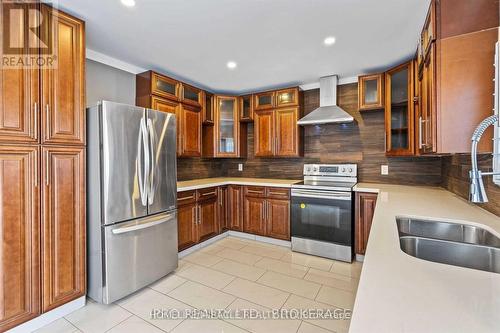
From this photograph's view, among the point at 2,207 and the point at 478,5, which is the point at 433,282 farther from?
the point at 2,207

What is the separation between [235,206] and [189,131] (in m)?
1.36

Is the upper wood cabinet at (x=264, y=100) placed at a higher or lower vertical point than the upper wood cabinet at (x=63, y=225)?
higher

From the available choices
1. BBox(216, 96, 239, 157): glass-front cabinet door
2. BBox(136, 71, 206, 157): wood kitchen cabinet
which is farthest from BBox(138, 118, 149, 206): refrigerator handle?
BBox(216, 96, 239, 157): glass-front cabinet door

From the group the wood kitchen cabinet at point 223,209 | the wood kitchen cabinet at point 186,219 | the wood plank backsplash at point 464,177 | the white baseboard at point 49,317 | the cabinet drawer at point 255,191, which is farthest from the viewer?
the wood kitchen cabinet at point 223,209

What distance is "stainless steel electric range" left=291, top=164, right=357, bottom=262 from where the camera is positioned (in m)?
2.85

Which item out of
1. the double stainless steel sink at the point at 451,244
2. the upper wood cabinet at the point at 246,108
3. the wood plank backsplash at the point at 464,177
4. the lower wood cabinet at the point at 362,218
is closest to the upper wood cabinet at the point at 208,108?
the upper wood cabinet at the point at 246,108

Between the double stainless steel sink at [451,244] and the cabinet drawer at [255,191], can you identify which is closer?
the double stainless steel sink at [451,244]

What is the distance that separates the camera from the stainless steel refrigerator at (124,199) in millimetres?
1958

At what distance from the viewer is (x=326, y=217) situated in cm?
296

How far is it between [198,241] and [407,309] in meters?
2.93

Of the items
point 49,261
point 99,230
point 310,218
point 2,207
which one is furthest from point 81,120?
point 310,218

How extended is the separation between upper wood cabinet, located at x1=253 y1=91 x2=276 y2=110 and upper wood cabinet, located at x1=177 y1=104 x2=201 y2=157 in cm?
94

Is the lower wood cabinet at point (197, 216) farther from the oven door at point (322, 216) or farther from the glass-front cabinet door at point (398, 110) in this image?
the glass-front cabinet door at point (398, 110)

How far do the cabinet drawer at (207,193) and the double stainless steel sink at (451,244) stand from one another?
2368 mm
